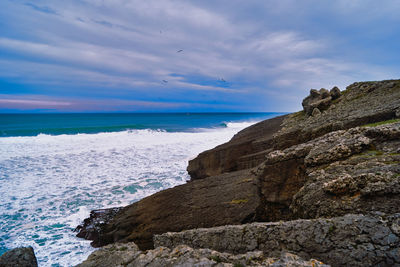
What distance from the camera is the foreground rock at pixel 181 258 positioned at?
3.92 meters

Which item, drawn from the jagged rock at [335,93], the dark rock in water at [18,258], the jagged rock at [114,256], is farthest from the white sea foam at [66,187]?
the jagged rock at [335,93]

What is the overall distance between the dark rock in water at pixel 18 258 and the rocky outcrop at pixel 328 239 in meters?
5.62

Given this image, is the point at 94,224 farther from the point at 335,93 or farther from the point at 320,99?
the point at 335,93

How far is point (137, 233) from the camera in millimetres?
9828

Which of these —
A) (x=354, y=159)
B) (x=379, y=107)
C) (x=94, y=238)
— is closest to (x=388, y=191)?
(x=354, y=159)

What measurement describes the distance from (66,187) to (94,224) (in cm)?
789

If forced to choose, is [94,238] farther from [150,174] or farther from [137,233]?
[150,174]

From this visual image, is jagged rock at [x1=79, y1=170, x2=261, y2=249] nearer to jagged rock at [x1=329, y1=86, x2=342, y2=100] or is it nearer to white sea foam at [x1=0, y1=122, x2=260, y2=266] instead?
white sea foam at [x1=0, y1=122, x2=260, y2=266]

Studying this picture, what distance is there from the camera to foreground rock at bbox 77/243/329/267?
12.9 ft

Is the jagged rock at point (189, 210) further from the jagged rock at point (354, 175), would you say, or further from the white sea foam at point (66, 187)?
the jagged rock at point (354, 175)

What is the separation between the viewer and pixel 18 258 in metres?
7.10

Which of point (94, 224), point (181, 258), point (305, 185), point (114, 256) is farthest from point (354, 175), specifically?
point (94, 224)

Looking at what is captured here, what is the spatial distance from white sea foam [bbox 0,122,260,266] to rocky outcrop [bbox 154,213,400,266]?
916 centimetres

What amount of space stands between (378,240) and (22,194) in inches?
863
